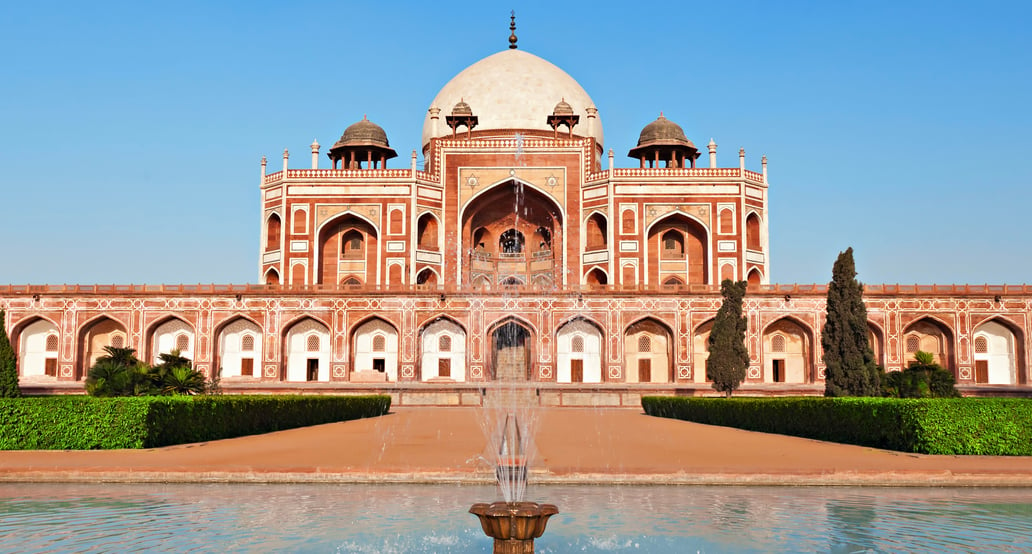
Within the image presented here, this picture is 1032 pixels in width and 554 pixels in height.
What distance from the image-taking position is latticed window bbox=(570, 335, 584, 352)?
33156 mm

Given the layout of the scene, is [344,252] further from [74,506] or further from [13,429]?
[74,506]

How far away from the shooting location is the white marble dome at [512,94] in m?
42.4

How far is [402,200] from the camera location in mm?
Answer: 37781

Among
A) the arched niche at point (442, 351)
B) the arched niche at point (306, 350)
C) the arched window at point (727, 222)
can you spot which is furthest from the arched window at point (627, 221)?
the arched niche at point (306, 350)

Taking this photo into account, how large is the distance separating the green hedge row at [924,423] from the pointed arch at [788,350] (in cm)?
1725

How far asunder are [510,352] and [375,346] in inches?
195

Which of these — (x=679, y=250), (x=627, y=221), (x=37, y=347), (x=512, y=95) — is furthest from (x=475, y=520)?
(x=512, y=95)

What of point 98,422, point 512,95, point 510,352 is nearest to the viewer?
point 98,422

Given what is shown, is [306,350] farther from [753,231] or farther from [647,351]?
[753,231]

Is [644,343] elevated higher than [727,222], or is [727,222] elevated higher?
[727,222]

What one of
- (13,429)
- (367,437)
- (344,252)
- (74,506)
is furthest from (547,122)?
(74,506)

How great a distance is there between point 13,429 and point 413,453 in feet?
18.4

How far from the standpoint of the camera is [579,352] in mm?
33125

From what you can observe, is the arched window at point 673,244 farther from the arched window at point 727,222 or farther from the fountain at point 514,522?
the fountain at point 514,522
